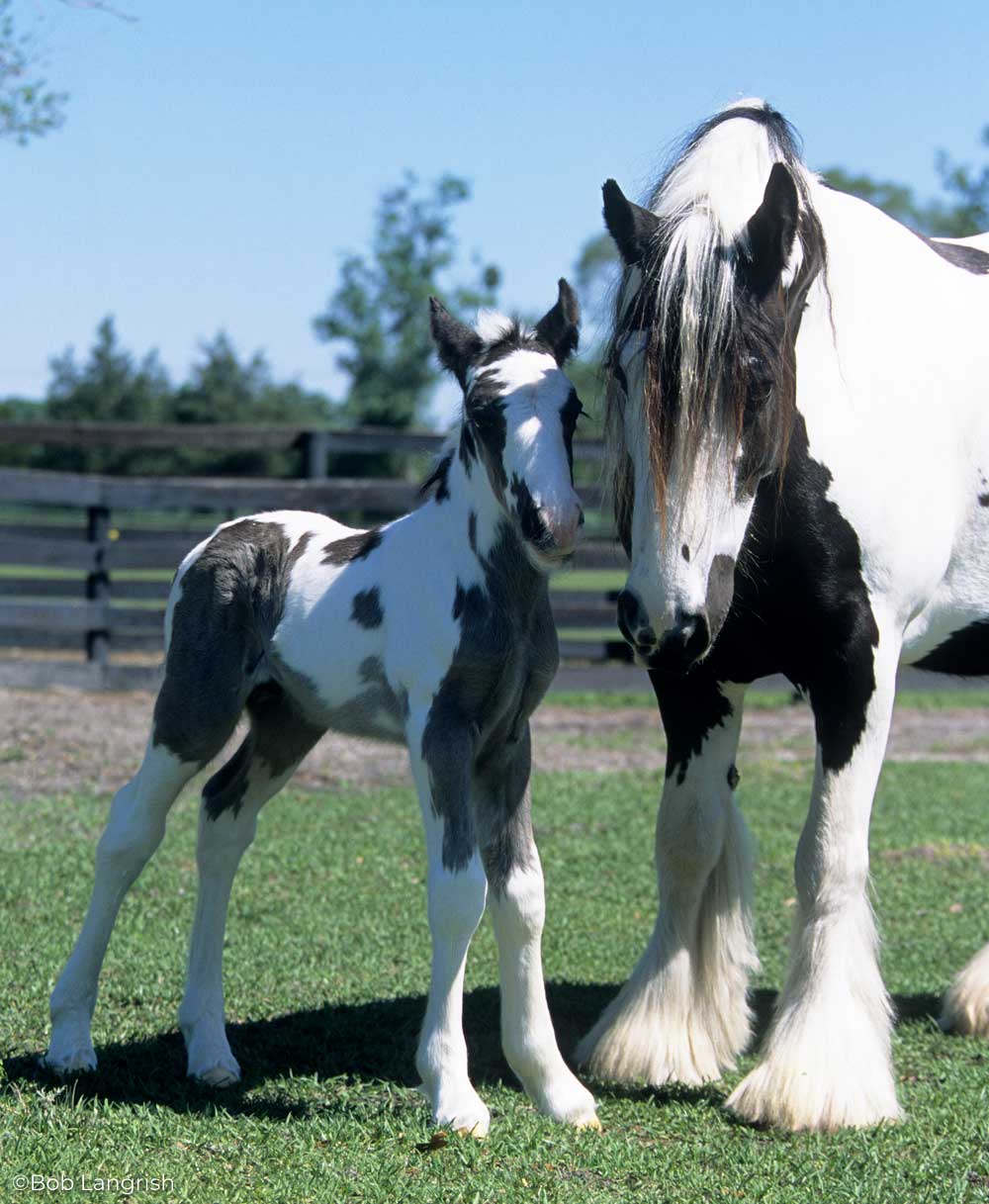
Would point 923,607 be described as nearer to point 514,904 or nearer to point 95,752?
point 514,904

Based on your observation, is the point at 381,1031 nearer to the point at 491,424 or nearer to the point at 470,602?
the point at 470,602

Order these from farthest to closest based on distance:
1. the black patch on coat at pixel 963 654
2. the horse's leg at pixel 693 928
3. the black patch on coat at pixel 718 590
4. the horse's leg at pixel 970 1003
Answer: the horse's leg at pixel 970 1003
the black patch on coat at pixel 963 654
the horse's leg at pixel 693 928
the black patch on coat at pixel 718 590

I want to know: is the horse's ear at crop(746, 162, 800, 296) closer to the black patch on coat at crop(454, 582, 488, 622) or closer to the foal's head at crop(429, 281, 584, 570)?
the foal's head at crop(429, 281, 584, 570)

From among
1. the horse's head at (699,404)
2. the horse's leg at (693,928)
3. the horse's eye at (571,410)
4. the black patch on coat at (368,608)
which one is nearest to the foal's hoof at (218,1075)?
the horse's leg at (693,928)

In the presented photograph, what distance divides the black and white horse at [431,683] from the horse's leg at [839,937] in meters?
0.58

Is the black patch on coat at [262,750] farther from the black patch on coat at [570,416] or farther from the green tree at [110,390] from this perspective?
the green tree at [110,390]

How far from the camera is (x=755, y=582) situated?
12.5 feet

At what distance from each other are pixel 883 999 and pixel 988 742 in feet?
26.3

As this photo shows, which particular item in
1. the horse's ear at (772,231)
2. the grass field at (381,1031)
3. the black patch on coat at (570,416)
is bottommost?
the grass field at (381,1031)

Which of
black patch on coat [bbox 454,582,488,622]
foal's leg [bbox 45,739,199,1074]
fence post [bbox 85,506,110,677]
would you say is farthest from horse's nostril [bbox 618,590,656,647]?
fence post [bbox 85,506,110,677]

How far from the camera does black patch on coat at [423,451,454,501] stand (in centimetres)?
380

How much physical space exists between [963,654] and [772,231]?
1699 millimetres

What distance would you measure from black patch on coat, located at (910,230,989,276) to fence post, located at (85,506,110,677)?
375 inches

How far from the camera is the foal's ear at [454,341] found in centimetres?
365
